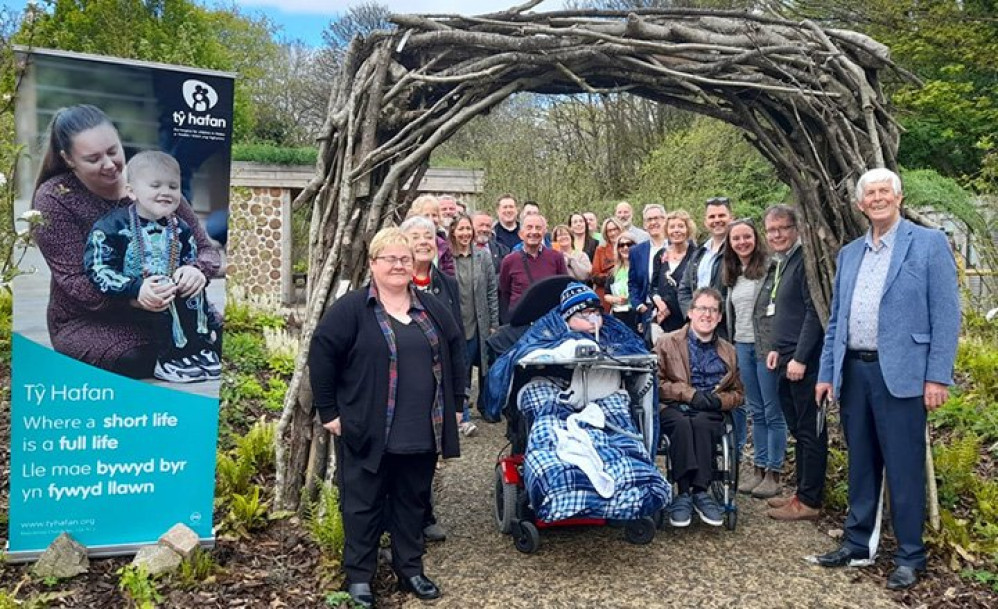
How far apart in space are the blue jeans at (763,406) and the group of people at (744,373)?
0.01 meters

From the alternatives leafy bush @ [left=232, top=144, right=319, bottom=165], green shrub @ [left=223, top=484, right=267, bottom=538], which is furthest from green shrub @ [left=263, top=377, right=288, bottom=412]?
leafy bush @ [left=232, top=144, right=319, bottom=165]

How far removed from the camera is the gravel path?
12.5 feet

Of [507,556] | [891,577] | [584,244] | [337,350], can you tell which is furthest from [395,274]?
[584,244]

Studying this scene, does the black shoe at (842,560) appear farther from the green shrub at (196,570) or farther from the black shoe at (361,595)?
the green shrub at (196,570)

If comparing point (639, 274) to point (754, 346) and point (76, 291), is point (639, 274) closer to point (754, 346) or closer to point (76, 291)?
point (754, 346)

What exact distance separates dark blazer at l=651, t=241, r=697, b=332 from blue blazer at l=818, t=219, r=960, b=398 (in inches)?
92.5

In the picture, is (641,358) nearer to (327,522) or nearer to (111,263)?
(327,522)

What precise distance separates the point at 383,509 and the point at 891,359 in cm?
251

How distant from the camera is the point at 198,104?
3980 mm

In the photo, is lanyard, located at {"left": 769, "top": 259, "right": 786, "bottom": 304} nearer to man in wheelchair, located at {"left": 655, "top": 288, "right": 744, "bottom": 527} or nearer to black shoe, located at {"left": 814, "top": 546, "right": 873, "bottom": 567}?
man in wheelchair, located at {"left": 655, "top": 288, "right": 744, "bottom": 527}

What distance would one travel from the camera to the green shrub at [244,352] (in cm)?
772

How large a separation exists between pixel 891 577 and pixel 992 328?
5140 millimetres

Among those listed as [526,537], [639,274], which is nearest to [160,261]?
[526,537]

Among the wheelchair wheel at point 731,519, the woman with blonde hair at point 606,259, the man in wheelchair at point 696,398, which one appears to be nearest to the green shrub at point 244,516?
the man in wheelchair at point 696,398
